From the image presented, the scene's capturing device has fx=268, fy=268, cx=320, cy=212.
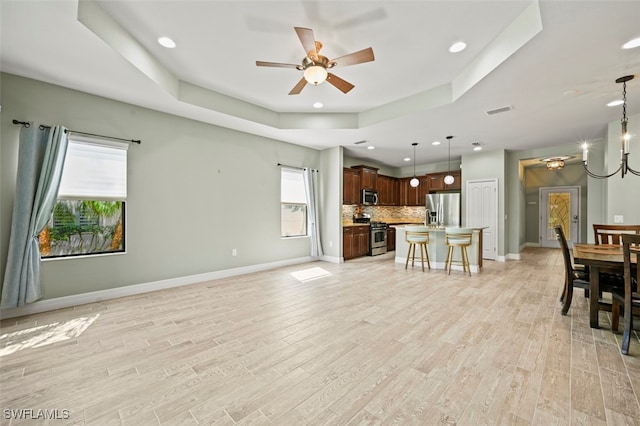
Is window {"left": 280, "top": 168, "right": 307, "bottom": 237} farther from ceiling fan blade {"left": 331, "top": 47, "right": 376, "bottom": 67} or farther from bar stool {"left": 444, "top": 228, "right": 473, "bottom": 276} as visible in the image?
ceiling fan blade {"left": 331, "top": 47, "right": 376, "bottom": 67}

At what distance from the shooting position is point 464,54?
3168 millimetres

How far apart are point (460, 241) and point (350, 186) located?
3.16m

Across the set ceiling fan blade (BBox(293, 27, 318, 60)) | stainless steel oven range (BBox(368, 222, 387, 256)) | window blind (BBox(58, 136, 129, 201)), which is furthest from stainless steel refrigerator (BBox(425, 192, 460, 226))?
window blind (BBox(58, 136, 129, 201))

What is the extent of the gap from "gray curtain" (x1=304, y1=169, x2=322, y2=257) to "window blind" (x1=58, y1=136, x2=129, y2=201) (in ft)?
12.2

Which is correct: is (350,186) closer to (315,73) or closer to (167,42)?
(315,73)

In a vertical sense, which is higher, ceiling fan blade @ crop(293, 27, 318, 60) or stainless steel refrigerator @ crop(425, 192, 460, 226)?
ceiling fan blade @ crop(293, 27, 318, 60)

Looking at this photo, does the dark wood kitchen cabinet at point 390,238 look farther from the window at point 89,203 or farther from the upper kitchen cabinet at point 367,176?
the window at point 89,203

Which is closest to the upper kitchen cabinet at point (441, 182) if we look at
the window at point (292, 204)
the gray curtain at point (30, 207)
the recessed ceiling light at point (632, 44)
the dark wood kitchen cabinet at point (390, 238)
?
the dark wood kitchen cabinet at point (390, 238)

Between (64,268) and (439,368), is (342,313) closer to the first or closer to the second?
(439,368)

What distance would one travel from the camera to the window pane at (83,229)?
11.6ft

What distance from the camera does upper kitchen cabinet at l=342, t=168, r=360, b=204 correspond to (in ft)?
23.9

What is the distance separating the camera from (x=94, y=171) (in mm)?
3807

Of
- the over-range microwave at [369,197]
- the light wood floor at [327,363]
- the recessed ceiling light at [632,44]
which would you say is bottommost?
the light wood floor at [327,363]

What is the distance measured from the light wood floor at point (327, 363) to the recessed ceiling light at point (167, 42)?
10.4 feet
